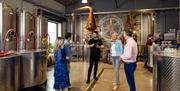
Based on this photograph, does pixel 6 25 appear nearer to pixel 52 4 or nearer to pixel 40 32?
pixel 40 32

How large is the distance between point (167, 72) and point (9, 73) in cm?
297

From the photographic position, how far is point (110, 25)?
1234 centimetres

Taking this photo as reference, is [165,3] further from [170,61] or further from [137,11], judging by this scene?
[170,61]

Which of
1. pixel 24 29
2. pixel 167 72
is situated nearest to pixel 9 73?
pixel 167 72

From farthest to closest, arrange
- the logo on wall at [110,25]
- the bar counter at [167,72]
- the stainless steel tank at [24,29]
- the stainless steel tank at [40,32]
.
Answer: the logo on wall at [110,25], the stainless steel tank at [40,32], the stainless steel tank at [24,29], the bar counter at [167,72]

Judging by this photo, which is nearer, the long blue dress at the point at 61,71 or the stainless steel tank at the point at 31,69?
the long blue dress at the point at 61,71

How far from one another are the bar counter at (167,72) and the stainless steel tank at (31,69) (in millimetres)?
2935

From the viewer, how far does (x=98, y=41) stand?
5375 mm

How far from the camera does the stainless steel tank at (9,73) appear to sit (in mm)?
3479

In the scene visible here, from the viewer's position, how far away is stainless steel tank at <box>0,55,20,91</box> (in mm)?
3479

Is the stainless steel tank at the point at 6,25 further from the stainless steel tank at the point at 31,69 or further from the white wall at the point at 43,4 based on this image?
the stainless steel tank at the point at 31,69

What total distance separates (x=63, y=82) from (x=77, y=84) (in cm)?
132

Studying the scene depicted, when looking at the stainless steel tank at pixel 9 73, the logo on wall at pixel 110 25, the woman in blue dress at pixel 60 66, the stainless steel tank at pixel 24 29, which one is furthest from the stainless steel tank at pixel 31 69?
the logo on wall at pixel 110 25

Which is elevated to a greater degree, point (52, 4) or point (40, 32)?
point (52, 4)
